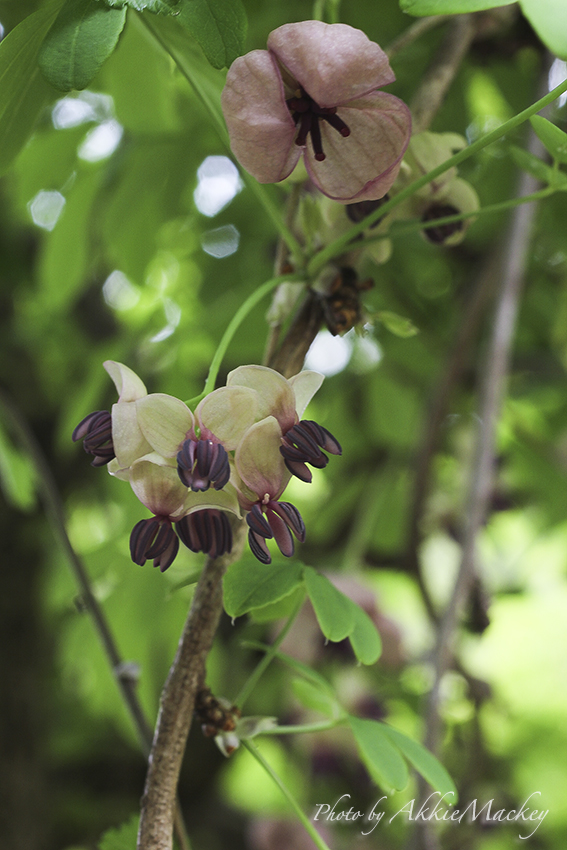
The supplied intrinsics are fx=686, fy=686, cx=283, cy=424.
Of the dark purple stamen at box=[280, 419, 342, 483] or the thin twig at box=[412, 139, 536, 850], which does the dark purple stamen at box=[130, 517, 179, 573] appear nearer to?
the dark purple stamen at box=[280, 419, 342, 483]

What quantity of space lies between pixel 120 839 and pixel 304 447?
0.26 meters

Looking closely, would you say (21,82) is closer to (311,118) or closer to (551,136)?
(311,118)

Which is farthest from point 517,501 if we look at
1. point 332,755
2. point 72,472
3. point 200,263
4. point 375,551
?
point 72,472

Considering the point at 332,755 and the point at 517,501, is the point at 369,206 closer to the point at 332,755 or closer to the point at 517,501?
the point at 332,755

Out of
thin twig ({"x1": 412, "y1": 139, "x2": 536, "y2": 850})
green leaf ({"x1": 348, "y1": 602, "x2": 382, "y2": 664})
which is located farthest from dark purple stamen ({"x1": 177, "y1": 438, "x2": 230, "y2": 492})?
thin twig ({"x1": 412, "y1": 139, "x2": 536, "y2": 850})

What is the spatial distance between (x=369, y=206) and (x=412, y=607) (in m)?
2.16

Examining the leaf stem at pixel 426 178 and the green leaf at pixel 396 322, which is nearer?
the leaf stem at pixel 426 178

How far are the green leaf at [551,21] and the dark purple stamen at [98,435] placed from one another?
266mm

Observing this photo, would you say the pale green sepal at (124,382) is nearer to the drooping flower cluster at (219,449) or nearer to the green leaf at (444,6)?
the drooping flower cluster at (219,449)

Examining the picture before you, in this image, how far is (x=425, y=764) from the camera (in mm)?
434

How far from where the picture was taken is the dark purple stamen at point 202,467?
31 cm

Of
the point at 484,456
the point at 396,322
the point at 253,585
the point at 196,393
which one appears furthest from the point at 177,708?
the point at 196,393

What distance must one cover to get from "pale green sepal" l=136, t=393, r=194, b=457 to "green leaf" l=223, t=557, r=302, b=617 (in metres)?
0.08

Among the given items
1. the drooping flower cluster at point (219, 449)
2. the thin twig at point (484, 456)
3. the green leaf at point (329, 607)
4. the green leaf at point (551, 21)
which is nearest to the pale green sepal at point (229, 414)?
the drooping flower cluster at point (219, 449)
